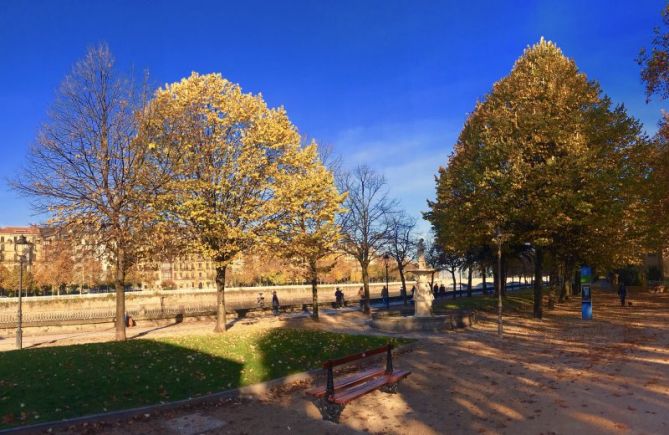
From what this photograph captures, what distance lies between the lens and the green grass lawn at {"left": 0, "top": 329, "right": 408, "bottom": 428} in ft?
27.5

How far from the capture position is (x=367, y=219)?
3105 cm

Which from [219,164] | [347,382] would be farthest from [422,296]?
[347,382]

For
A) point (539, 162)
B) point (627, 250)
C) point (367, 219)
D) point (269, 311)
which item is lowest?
point (269, 311)

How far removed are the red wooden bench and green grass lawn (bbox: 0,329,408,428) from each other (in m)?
2.47

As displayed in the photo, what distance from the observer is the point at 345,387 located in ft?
28.9

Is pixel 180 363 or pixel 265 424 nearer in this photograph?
pixel 265 424

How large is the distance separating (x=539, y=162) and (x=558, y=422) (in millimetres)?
19014

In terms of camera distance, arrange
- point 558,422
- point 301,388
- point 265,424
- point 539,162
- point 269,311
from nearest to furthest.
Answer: point 558,422
point 265,424
point 301,388
point 539,162
point 269,311

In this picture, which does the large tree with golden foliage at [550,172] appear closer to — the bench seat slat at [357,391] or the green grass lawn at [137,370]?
the green grass lawn at [137,370]

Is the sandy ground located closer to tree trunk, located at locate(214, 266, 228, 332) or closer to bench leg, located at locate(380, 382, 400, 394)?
bench leg, located at locate(380, 382, 400, 394)

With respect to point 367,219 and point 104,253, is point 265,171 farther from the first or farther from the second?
point 367,219

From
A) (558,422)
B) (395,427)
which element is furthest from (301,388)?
(558,422)

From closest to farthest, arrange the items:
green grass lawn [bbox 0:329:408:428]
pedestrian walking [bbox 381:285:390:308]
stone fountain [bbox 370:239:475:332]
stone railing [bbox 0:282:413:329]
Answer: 1. green grass lawn [bbox 0:329:408:428]
2. stone fountain [bbox 370:239:475:332]
3. pedestrian walking [bbox 381:285:390:308]
4. stone railing [bbox 0:282:413:329]

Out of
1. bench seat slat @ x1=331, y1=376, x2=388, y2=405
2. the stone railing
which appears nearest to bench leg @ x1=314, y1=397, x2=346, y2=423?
bench seat slat @ x1=331, y1=376, x2=388, y2=405
